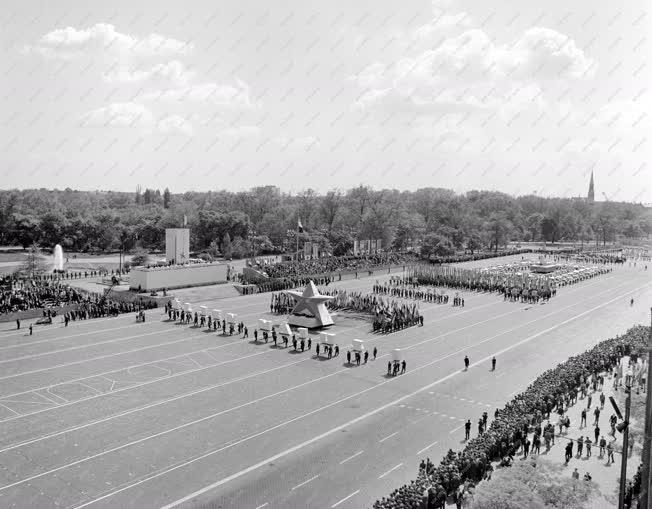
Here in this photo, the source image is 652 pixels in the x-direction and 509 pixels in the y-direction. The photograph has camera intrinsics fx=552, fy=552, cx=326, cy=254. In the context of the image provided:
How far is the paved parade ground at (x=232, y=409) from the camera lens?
15961mm

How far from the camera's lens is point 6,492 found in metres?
15.3

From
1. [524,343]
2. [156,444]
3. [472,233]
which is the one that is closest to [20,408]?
[156,444]

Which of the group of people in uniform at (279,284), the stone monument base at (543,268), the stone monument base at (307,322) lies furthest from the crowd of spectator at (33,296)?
the stone monument base at (543,268)

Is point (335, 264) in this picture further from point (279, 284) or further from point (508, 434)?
point (508, 434)

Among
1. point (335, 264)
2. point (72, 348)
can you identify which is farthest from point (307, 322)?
point (335, 264)

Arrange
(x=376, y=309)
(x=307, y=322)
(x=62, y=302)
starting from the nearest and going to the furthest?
(x=307, y=322), (x=376, y=309), (x=62, y=302)

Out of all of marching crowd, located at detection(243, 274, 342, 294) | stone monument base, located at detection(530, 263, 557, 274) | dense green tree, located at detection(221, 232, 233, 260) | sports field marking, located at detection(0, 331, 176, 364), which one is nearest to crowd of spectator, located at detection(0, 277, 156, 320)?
sports field marking, located at detection(0, 331, 176, 364)

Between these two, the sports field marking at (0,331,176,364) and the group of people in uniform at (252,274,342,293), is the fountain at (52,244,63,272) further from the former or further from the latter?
the sports field marking at (0,331,176,364)

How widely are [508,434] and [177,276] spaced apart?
39140 mm

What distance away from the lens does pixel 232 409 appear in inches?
862

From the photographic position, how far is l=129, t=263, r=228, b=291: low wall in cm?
4891

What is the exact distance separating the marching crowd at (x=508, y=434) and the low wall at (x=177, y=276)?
3539 centimetres

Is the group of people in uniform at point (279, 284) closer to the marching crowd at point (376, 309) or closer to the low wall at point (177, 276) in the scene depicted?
the low wall at point (177, 276)

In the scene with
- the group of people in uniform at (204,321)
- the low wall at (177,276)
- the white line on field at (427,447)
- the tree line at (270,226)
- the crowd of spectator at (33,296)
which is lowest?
→ the white line on field at (427,447)
